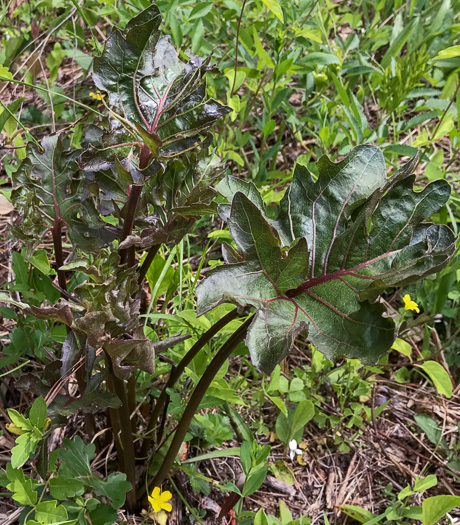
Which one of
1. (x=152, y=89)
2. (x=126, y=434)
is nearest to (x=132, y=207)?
(x=152, y=89)

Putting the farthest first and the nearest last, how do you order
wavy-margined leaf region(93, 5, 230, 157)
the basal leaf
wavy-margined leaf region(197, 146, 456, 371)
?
the basal leaf
wavy-margined leaf region(93, 5, 230, 157)
wavy-margined leaf region(197, 146, 456, 371)

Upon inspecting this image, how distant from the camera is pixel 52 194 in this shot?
1305 mm

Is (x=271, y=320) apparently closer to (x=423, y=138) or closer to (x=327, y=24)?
(x=423, y=138)

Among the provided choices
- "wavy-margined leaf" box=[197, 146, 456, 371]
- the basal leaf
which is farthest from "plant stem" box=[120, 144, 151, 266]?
the basal leaf

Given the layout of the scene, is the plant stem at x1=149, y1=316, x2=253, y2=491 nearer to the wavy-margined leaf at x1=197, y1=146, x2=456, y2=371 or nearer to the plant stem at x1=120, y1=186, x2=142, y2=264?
the wavy-margined leaf at x1=197, y1=146, x2=456, y2=371

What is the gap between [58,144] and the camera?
127 cm

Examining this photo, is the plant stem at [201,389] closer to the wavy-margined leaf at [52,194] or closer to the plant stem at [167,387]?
the plant stem at [167,387]

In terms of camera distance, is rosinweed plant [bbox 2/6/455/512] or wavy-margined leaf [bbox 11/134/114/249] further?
wavy-margined leaf [bbox 11/134/114/249]

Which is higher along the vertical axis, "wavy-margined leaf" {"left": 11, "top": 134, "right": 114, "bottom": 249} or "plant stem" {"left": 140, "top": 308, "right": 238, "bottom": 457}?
"wavy-margined leaf" {"left": 11, "top": 134, "right": 114, "bottom": 249}

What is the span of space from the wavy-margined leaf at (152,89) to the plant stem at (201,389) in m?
0.38

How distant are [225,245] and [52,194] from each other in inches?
22.1

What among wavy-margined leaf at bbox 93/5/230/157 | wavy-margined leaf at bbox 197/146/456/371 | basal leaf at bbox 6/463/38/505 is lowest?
basal leaf at bbox 6/463/38/505

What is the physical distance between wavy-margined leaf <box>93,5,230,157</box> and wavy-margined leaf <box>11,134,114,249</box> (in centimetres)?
25

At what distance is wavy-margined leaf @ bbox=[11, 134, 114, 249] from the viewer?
49.0 inches
